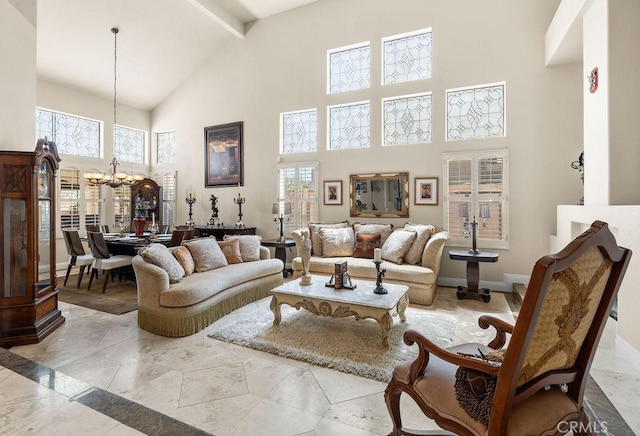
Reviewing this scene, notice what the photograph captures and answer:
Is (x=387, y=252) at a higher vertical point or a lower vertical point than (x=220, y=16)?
lower

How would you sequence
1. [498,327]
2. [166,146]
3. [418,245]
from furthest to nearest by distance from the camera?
[166,146] → [418,245] → [498,327]

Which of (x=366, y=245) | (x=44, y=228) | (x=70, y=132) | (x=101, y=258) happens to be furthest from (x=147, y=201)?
(x=366, y=245)

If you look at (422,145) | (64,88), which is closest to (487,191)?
(422,145)

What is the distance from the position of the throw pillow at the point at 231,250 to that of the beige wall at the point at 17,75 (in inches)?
96.8

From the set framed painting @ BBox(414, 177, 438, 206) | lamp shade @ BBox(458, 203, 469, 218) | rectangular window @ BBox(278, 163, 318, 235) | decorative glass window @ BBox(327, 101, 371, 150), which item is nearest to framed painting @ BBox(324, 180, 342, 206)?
rectangular window @ BBox(278, 163, 318, 235)

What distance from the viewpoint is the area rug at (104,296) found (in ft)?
13.5

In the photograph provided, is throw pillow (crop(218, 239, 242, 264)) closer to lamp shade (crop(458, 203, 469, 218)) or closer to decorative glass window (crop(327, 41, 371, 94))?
lamp shade (crop(458, 203, 469, 218))

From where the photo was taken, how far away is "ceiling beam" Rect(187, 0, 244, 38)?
5.74m

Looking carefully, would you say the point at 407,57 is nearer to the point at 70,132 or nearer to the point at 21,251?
the point at 21,251

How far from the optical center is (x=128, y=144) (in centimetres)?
782

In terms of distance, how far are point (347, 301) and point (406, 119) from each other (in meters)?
3.80

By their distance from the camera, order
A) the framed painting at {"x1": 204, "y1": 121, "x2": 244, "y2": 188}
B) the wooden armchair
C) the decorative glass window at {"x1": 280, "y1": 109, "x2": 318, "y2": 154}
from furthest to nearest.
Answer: the framed painting at {"x1": 204, "y1": 121, "x2": 244, "y2": 188} → the decorative glass window at {"x1": 280, "y1": 109, "x2": 318, "y2": 154} → the wooden armchair

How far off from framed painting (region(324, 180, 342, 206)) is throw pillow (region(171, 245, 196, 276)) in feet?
9.64

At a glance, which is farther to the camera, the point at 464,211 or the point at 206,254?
the point at 464,211
